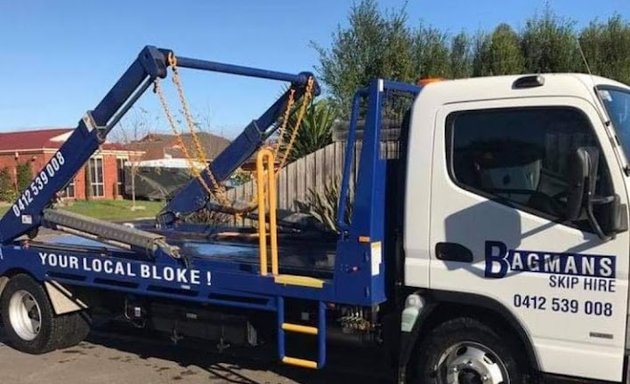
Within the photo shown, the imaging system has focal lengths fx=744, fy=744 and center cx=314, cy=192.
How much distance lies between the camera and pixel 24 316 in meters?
7.87

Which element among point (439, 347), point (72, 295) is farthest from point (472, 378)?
point (72, 295)

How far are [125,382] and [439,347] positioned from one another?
3.04 meters

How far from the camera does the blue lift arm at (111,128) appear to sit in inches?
257

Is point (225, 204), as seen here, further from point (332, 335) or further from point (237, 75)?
point (332, 335)

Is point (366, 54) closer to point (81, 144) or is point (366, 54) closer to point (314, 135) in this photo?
point (314, 135)

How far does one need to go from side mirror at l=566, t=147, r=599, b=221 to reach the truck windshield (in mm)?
360

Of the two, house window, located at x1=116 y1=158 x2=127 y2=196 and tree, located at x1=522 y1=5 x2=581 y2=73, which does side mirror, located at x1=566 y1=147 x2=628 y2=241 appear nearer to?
tree, located at x1=522 y1=5 x2=581 y2=73

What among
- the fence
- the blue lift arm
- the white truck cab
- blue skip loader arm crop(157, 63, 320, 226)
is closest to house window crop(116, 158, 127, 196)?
the fence

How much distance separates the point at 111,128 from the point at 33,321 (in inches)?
93.8

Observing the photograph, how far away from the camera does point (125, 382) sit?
6.59 metres

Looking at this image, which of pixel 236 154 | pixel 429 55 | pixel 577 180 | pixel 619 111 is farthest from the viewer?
pixel 429 55

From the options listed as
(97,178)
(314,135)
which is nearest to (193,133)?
(314,135)

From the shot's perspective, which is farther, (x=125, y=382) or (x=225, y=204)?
(x=225, y=204)

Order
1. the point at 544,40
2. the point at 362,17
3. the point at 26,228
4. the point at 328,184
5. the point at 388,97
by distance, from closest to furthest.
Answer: the point at 388,97
the point at 26,228
the point at 328,184
the point at 362,17
the point at 544,40
